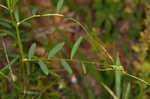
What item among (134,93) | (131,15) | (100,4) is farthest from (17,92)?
(131,15)

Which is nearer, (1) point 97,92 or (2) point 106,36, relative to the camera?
(1) point 97,92

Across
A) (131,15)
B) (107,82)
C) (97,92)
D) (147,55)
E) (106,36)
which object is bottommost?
Result: (97,92)

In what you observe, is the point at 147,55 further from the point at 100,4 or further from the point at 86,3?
the point at 86,3

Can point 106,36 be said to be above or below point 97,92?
above

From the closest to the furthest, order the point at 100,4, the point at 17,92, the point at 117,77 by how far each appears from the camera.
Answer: the point at 17,92 < the point at 117,77 < the point at 100,4

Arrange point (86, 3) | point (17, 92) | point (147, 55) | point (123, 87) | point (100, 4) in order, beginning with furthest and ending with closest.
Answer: point (86, 3)
point (100, 4)
point (147, 55)
point (123, 87)
point (17, 92)

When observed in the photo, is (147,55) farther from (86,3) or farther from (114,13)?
(86,3)

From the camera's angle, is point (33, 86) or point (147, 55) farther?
point (147, 55)

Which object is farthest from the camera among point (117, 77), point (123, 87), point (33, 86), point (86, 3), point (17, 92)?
point (86, 3)

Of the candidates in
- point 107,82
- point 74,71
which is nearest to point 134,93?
point 107,82
